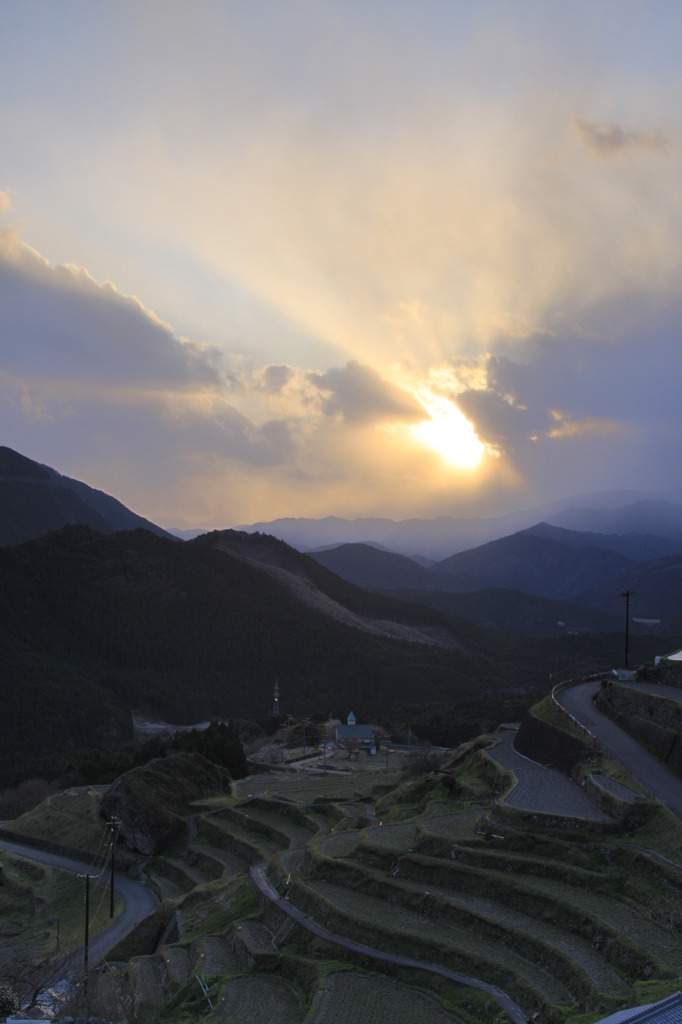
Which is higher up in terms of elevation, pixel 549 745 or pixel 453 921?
pixel 549 745

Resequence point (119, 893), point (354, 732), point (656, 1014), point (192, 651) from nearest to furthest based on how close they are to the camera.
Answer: point (656, 1014) → point (119, 893) → point (354, 732) → point (192, 651)

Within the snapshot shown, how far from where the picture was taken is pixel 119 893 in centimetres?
3128

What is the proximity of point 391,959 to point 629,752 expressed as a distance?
9.74m

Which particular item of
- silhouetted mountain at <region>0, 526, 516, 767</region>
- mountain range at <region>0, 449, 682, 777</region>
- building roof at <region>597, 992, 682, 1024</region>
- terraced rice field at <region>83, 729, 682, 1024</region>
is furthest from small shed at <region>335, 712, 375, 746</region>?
building roof at <region>597, 992, 682, 1024</region>

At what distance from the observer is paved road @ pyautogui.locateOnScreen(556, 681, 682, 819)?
1855 cm

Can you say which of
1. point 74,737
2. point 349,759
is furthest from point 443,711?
point 74,737

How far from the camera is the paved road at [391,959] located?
42.3ft

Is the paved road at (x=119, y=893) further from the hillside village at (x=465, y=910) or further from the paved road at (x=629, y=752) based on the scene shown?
the paved road at (x=629, y=752)

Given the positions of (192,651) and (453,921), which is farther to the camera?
(192,651)

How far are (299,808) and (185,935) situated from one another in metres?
10.6

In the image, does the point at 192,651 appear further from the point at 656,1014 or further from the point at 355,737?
the point at 656,1014

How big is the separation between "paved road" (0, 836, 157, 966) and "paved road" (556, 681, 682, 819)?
15762 mm

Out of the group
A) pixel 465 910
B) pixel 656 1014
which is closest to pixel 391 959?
pixel 465 910

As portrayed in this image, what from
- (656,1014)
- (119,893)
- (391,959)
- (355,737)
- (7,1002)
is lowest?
(119,893)
